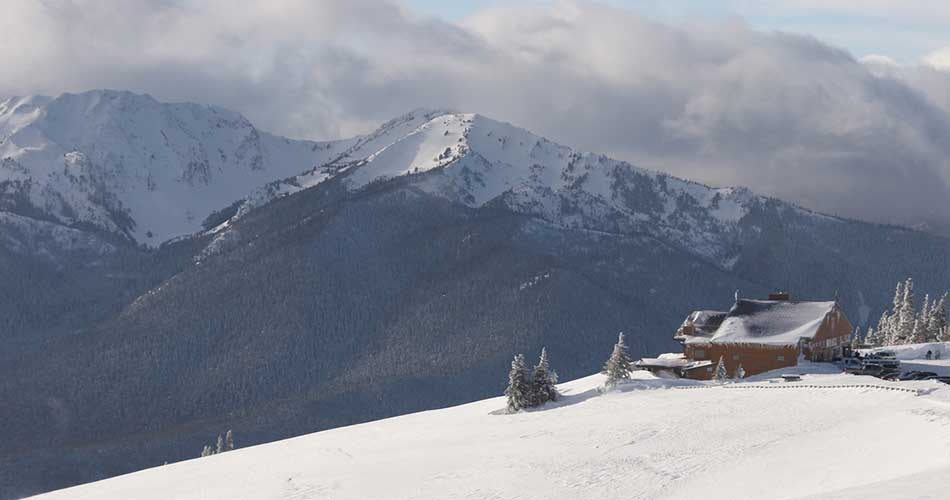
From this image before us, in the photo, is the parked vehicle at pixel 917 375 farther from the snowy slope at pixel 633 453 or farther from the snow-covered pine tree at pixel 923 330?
the snow-covered pine tree at pixel 923 330

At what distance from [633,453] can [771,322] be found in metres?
39.3

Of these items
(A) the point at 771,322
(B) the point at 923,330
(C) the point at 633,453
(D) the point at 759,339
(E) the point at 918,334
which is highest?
(A) the point at 771,322

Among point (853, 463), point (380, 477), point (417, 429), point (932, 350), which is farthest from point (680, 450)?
point (932, 350)

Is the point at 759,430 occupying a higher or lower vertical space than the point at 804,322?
lower

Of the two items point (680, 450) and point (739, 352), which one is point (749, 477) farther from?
point (739, 352)

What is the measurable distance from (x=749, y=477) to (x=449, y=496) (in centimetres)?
1290

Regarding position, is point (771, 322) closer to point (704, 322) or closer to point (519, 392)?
point (704, 322)

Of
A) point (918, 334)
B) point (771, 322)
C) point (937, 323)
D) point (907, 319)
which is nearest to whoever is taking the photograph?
point (771, 322)

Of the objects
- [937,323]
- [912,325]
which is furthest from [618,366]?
[912,325]

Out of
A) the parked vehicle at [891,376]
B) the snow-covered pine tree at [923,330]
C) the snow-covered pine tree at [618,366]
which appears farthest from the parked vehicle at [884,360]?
the snow-covered pine tree at [923,330]

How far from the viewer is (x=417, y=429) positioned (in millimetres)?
65125

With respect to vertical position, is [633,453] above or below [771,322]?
below

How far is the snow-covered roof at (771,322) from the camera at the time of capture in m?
83.4

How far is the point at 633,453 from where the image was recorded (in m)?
50.7
